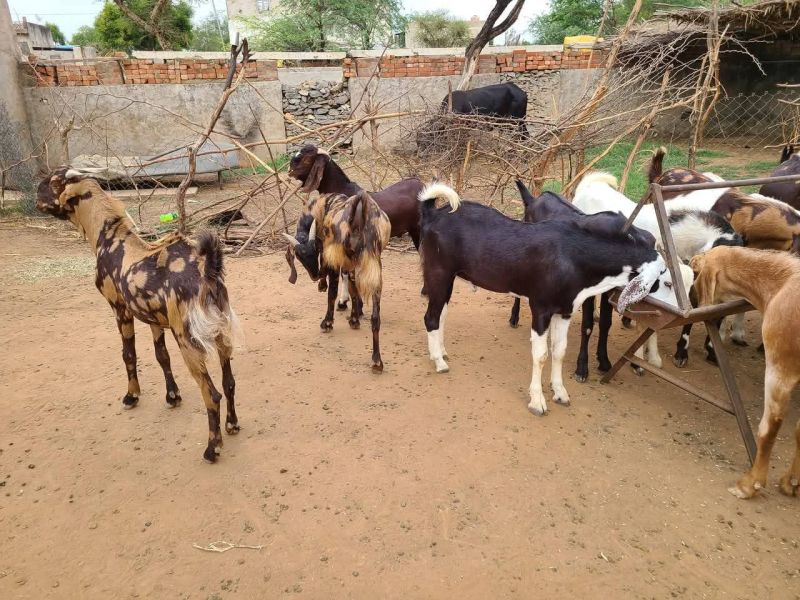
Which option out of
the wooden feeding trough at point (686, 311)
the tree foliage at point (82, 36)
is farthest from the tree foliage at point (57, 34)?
the wooden feeding trough at point (686, 311)

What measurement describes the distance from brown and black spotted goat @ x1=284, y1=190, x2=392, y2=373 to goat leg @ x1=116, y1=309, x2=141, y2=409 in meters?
1.47

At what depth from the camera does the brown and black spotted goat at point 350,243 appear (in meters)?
4.68

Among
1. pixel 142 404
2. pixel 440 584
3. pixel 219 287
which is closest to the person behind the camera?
pixel 440 584

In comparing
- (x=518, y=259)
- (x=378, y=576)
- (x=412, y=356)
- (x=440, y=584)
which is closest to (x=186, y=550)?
(x=378, y=576)

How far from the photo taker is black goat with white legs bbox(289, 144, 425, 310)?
19.5 feet

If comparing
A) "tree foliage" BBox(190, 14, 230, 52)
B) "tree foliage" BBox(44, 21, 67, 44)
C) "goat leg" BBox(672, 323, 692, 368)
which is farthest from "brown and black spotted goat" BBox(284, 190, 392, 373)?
"tree foliage" BBox(44, 21, 67, 44)

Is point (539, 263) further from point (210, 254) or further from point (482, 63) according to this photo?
point (482, 63)

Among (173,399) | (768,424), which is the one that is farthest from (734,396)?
(173,399)

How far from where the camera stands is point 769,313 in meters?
3.08

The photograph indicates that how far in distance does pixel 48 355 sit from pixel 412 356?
357 centimetres

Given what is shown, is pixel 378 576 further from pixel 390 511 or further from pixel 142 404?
pixel 142 404

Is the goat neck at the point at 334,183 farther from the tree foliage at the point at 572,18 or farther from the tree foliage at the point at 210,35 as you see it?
the tree foliage at the point at 210,35

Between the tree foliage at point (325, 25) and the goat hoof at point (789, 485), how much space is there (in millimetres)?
22125

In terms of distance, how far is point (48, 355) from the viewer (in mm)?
5129
